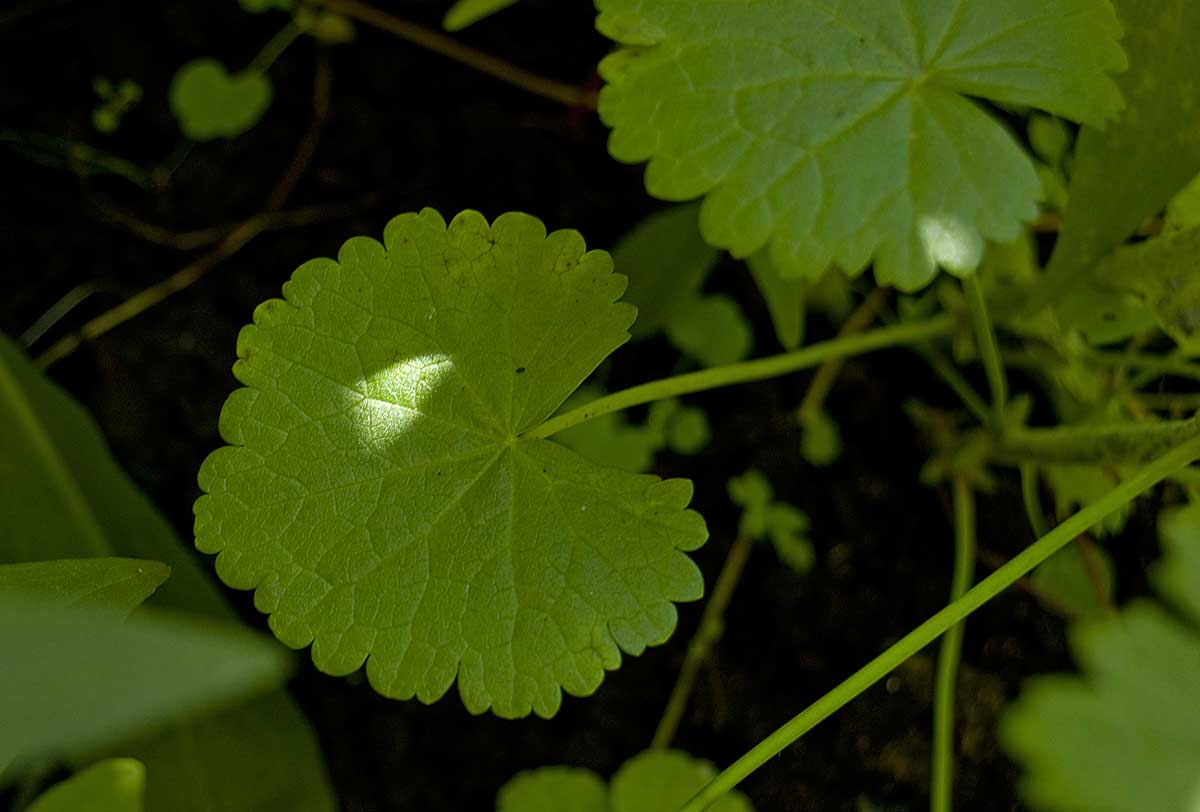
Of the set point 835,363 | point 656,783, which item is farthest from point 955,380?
point 656,783

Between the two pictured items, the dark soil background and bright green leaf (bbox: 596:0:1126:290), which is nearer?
bright green leaf (bbox: 596:0:1126:290)

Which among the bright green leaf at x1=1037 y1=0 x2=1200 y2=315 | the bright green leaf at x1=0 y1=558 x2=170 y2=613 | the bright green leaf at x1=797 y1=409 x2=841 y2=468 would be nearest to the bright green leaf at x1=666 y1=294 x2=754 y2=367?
the bright green leaf at x1=797 y1=409 x2=841 y2=468

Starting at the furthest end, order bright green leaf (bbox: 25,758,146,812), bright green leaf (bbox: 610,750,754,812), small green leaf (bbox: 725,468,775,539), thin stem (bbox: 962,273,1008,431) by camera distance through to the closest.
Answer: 1. small green leaf (bbox: 725,468,775,539)
2. bright green leaf (bbox: 610,750,754,812)
3. thin stem (bbox: 962,273,1008,431)
4. bright green leaf (bbox: 25,758,146,812)

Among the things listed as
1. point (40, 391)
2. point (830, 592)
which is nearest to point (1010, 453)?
point (830, 592)

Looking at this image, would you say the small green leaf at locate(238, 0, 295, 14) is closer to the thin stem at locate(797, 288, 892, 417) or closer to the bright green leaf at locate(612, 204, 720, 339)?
the bright green leaf at locate(612, 204, 720, 339)

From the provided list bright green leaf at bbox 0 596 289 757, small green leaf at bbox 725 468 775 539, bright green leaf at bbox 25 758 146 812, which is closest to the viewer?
bright green leaf at bbox 0 596 289 757

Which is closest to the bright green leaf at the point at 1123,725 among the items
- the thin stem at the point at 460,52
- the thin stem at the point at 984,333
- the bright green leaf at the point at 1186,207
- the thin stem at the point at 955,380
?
the thin stem at the point at 984,333

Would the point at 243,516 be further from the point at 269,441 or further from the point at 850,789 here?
the point at 850,789
